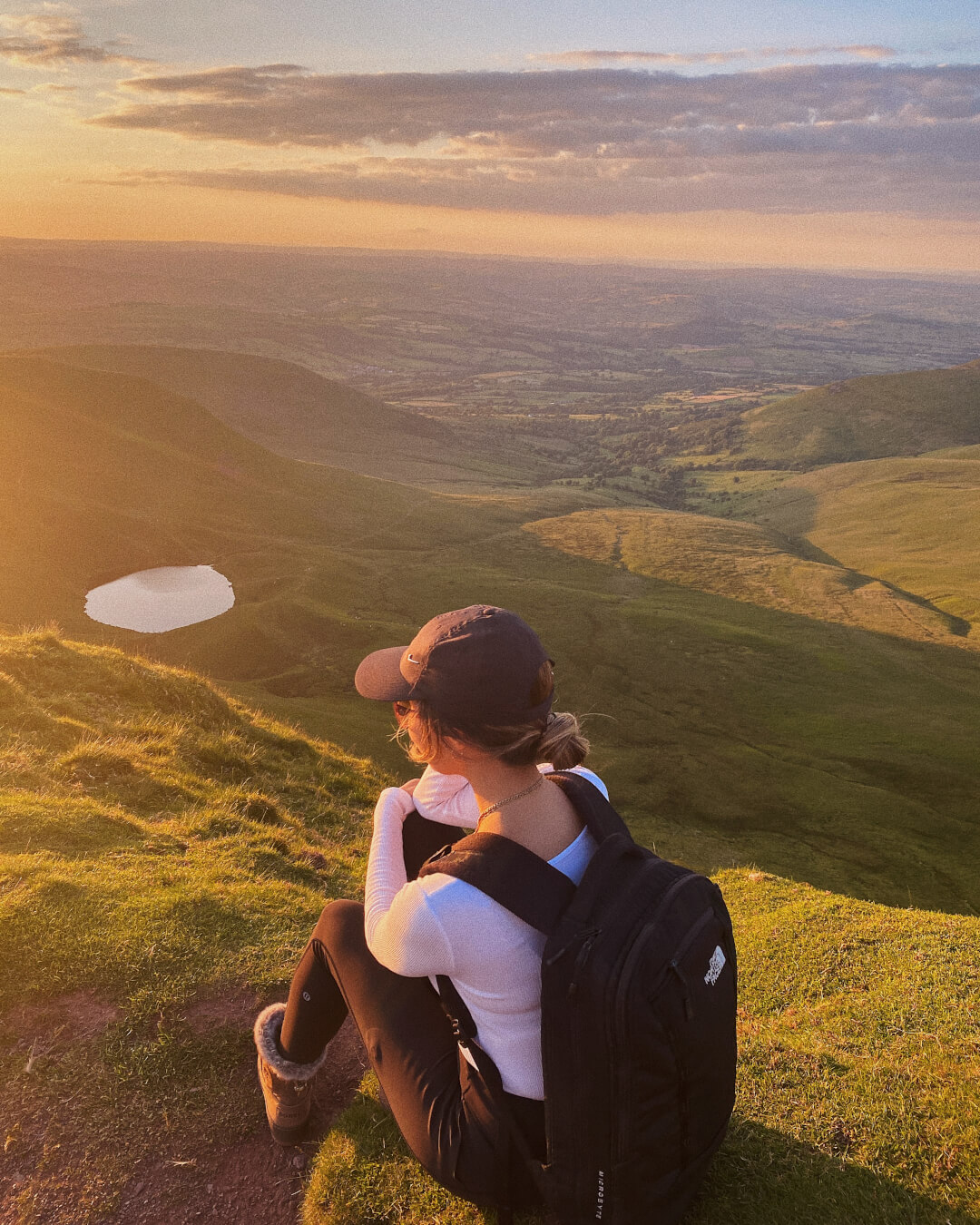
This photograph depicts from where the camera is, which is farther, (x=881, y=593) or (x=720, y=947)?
(x=881, y=593)

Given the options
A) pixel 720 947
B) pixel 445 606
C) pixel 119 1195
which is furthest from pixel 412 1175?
pixel 445 606

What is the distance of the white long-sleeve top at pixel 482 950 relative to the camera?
173 inches

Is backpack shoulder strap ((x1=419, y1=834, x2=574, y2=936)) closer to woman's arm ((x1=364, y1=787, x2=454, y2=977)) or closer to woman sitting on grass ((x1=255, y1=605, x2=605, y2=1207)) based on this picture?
woman sitting on grass ((x1=255, y1=605, x2=605, y2=1207))

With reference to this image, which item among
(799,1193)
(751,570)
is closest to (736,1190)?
(799,1193)

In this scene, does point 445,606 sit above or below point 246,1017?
below

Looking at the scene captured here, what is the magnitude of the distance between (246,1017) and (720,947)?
5893mm

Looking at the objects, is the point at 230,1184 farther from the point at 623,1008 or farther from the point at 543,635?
the point at 543,635

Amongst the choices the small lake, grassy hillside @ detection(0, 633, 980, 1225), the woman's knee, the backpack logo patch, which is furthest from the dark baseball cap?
the small lake

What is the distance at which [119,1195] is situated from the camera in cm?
659

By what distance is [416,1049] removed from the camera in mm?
5543

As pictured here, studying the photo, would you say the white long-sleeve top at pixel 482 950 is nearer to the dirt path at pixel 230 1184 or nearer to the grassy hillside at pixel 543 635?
the dirt path at pixel 230 1184

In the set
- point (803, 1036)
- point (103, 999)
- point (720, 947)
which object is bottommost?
point (803, 1036)

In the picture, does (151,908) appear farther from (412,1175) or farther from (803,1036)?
(803,1036)

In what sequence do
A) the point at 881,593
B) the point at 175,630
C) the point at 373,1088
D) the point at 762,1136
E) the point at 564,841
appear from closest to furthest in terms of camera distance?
the point at 564,841 < the point at 762,1136 < the point at 373,1088 < the point at 175,630 < the point at 881,593
